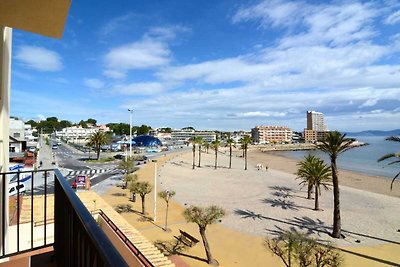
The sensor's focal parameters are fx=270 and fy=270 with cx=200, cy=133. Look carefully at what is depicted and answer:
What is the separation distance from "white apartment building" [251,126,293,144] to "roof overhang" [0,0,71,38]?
166 m

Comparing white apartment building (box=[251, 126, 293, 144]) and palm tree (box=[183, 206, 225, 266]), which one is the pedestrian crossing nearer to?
palm tree (box=[183, 206, 225, 266])

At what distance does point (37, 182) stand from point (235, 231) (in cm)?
2573

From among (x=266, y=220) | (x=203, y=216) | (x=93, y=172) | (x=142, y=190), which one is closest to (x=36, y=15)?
(x=203, y=216)

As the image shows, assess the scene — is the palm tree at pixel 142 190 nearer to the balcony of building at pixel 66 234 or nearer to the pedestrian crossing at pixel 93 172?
the balcony of building at pixel 66 234

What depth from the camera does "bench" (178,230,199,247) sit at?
51.2ft

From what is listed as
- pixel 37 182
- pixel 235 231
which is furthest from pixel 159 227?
pixel 37 182

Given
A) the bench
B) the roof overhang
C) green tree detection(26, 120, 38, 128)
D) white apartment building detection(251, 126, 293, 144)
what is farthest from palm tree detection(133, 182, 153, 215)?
green tree detection(26, 120, 38, 128)

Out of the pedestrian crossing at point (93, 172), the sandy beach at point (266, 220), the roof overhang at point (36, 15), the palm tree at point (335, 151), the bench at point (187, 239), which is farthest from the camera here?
the pedestrian crossing at point (93, 172)

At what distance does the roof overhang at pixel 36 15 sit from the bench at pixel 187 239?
14.4m

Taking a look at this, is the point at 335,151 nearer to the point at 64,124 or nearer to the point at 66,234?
the point at 66,234

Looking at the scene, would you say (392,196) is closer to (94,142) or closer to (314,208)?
(314,208)

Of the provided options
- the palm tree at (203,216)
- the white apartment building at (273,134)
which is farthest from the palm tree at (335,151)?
the white apartment building at (273,134)

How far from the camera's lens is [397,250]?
16000 mm

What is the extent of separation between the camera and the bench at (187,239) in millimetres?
15609
